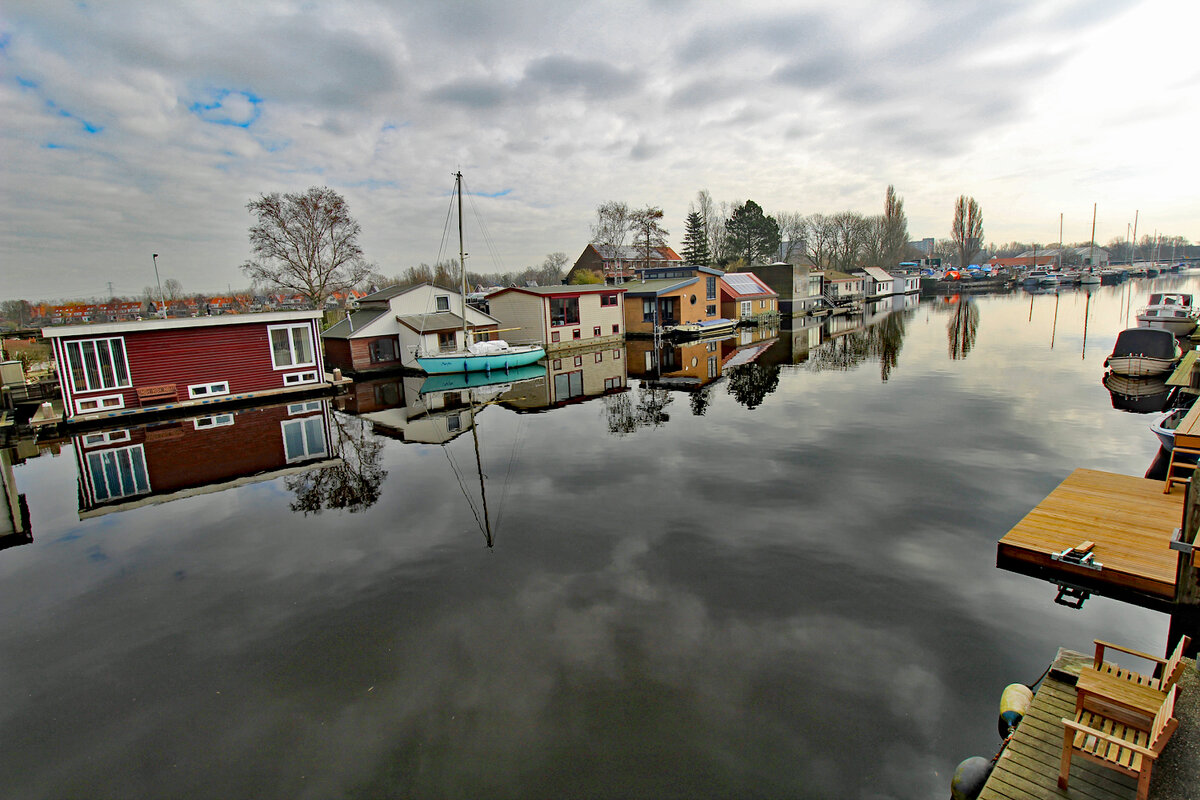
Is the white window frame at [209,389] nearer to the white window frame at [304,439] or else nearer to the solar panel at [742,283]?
the white window frame at [304,439]

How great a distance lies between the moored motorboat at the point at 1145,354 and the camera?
2383cm

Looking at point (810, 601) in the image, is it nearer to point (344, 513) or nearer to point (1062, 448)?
point (344, 513)

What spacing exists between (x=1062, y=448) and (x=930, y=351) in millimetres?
20230

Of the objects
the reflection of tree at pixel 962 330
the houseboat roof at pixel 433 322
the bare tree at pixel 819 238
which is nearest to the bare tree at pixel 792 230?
the bare tree at pixel 819 238

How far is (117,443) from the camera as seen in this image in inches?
722

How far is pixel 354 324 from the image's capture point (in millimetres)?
31953

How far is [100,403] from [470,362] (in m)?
15.0

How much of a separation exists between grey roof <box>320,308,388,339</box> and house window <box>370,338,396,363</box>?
1.21 meters

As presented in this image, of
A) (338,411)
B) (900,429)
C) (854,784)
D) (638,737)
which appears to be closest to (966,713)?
(854,784)

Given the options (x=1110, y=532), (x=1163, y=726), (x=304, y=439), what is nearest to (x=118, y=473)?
(x=304, y=439)

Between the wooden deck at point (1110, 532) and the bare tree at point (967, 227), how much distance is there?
130m

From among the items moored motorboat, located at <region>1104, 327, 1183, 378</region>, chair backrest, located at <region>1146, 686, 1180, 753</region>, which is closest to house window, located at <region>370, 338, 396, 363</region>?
chair backrest, located at <region>1146, 686, 1180, 753</region>

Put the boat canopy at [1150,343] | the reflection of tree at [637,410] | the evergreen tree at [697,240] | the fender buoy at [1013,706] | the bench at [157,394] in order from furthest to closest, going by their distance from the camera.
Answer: the evergreen tree at [697,240] → the boat canopy at [1150,343] → the bench at [157,394] → the reflection of tree at [637,410] → the fender buoy at [1013,706]

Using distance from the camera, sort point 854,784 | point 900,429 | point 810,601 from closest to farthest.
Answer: point 854,784 → point 810,601 → point 900,429
